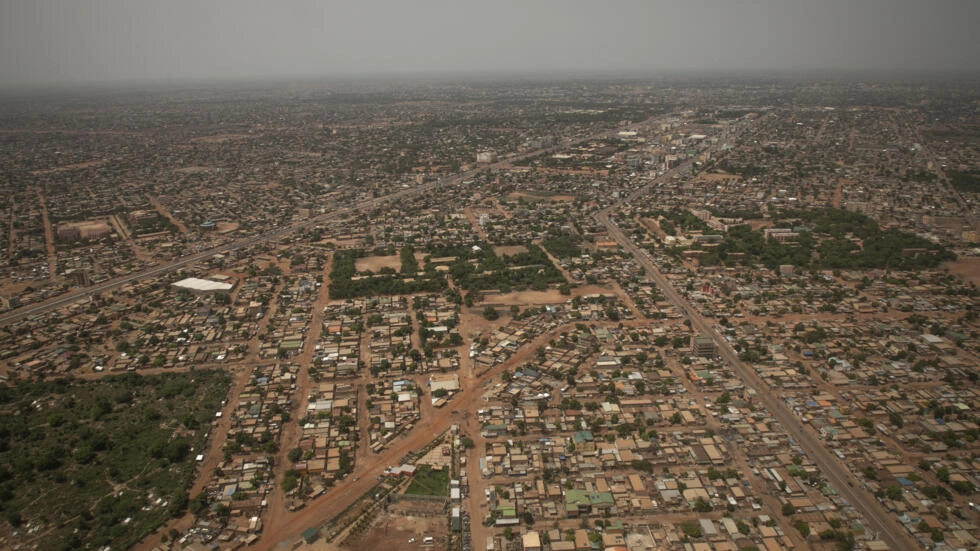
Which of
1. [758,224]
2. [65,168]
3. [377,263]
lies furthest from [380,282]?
[65,168]

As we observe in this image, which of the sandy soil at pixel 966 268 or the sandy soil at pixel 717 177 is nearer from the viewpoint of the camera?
the sandy soil at pixel 966 268

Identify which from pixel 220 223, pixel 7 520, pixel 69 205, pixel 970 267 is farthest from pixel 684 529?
pixel 69 205

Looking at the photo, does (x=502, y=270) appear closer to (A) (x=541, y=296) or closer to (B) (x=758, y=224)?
(A) (x=541, y=296)

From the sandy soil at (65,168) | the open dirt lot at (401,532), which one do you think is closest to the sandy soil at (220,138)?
the sandy soil at (65,168)

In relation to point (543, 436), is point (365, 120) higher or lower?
higher

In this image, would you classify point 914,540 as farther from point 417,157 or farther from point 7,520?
point 417,157

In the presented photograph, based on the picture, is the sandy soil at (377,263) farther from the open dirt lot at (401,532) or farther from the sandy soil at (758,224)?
the sandy soil at (758,224)
